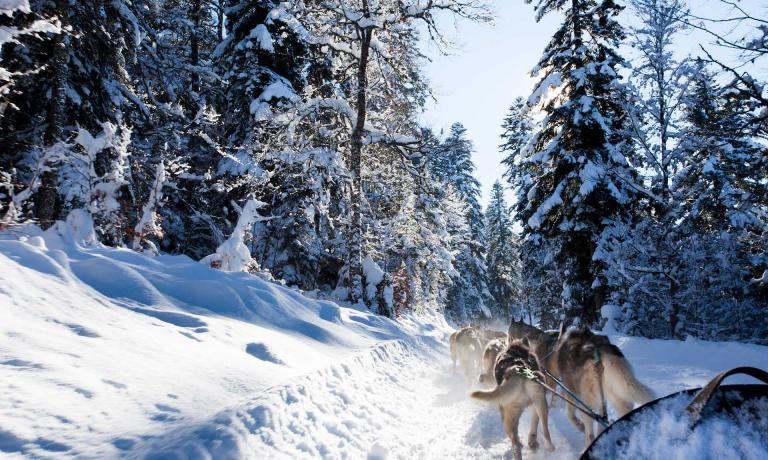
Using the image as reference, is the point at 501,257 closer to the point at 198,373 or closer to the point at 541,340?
the point at 541,340

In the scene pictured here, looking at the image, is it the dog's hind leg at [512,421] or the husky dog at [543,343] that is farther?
the husky dog at [543,343]

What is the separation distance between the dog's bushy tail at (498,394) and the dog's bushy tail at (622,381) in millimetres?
989

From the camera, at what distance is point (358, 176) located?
13352 mm

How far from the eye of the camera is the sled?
4.03 feet

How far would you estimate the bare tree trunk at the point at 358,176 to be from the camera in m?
13.3

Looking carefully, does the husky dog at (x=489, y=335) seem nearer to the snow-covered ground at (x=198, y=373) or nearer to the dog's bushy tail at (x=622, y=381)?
the snow-covered ground at (x=198, y=373)

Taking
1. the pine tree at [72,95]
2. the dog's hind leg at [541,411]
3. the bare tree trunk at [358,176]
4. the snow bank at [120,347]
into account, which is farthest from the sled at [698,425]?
the bare tree trunk at [358,176]

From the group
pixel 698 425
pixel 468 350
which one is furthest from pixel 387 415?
pixel 468 350

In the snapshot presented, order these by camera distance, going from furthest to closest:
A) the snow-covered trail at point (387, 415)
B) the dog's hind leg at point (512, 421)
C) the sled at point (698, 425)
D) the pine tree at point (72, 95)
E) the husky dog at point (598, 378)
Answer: the pine tree at point (72, 95) < the dog's hind leg at point (512, 421) < the husky dog at point (598, 378) < the snow-covered trail at point (387, 415) < the sled at point (698, 425)

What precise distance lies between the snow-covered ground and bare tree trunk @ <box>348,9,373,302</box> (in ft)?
18.0

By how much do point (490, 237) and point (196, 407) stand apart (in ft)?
143

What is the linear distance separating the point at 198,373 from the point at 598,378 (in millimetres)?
4054

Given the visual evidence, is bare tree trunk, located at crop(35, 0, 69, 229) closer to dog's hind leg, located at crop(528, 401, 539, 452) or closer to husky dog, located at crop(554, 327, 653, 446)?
dog's hind leg, located at crop(528, 401, 539, 452)

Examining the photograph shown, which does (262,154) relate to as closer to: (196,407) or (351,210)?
(351,210)
